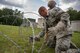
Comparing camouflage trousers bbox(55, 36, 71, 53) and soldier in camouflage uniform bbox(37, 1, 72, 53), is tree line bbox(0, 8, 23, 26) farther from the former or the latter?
camouflage trousers bbox(55, 36, 71, 53)

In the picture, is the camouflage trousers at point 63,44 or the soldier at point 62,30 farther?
the camouflage trousers at point 63,44

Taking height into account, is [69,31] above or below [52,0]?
below

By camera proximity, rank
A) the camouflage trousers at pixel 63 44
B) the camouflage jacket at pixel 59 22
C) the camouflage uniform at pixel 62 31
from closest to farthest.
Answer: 1. the camouflage jacket at pixel 59 22
2. the camouflage uniform at pixel 62 31
3. the camouflage trousers at pixel 63 44

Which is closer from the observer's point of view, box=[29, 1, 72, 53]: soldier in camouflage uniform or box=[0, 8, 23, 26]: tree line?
box=[0, 8, 23, 26]: tree line

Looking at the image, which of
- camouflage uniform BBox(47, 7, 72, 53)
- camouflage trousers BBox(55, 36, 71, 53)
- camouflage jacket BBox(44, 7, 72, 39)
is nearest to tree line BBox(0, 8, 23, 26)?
camouflage jacket BBox(44, 7, 72, 39)

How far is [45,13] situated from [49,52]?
2085 mm

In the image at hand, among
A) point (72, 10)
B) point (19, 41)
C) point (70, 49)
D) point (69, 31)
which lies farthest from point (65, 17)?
point (72, 10)

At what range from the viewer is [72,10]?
237 feet

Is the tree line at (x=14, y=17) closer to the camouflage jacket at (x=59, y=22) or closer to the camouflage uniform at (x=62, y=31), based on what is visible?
the camouflage jacket at (x=59, y=22)

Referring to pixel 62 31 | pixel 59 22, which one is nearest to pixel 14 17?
pixel 62 31

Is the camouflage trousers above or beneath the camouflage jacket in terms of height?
beneath

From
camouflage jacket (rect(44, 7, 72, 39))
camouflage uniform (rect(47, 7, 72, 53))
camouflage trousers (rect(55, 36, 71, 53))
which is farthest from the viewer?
camouflage trousers (rect(55, 36, 71, 53))

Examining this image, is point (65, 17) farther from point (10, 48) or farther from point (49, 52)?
point (10, 48)

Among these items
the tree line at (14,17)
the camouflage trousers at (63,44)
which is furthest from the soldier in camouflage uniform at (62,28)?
the tree line at (14,17)
